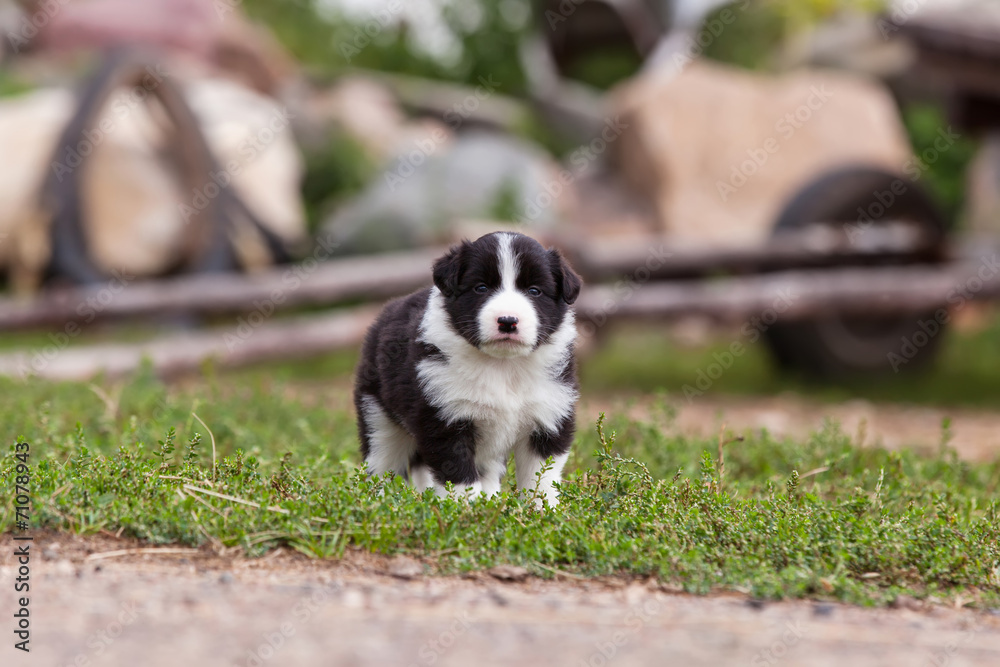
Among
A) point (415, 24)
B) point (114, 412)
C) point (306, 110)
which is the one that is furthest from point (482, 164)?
point (114, 412)

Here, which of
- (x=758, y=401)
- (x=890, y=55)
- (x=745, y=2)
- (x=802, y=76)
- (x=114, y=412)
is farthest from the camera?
(x=745, y=2)

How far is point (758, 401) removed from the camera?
11008 mm

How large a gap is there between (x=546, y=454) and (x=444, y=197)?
35.5 feet

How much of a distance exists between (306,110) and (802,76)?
815 cm

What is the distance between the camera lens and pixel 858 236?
11.8 metres

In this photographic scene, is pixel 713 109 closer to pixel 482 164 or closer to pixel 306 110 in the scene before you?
pixel 482 164

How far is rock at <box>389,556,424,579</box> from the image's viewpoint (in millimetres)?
3953
